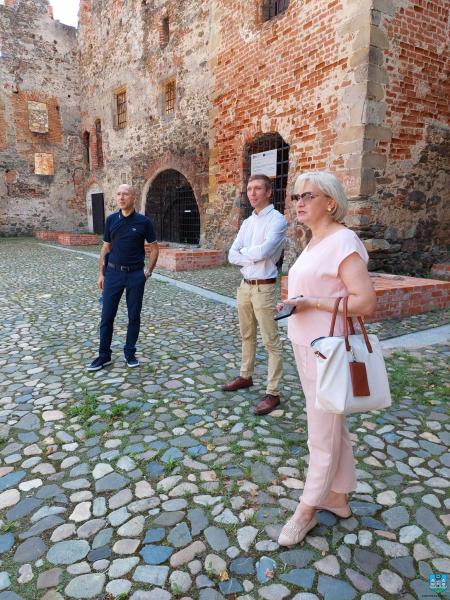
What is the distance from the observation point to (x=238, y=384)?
3488mm

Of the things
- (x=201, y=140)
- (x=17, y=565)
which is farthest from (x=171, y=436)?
(x=201, y=140)

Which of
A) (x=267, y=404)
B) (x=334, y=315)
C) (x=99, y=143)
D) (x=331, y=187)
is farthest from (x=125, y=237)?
(x=99, y=143)

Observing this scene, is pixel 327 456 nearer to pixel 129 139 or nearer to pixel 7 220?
pixel 129 139

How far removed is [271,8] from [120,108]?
366 inches

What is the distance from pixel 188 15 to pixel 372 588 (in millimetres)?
14817

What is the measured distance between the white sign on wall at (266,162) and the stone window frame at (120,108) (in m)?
8.74

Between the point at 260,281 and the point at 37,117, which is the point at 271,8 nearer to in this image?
the point at 260,281

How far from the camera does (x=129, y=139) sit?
16156 millimetres

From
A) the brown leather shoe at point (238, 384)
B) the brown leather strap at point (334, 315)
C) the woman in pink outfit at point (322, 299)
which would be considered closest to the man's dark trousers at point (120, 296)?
the brown leather shoe at point (238, 384)

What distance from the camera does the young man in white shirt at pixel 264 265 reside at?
3084 mm

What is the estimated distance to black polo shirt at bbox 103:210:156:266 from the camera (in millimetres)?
3918

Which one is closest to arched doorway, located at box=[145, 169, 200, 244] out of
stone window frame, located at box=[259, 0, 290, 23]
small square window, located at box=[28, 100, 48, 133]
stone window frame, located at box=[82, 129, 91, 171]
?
stone window frame, located at box=[259, 0, 290, 23]

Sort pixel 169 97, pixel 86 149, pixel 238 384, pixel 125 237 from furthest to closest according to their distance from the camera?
pixel 86 149 < pixel 169 97 < pixel 125 237 < pixel 238 384

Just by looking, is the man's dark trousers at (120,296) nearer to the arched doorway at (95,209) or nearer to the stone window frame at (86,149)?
the arched doorway at (95,209)
